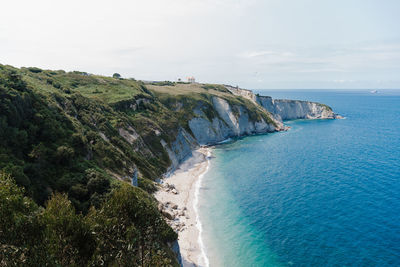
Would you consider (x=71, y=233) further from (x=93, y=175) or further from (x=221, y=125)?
(x=221, y=125)

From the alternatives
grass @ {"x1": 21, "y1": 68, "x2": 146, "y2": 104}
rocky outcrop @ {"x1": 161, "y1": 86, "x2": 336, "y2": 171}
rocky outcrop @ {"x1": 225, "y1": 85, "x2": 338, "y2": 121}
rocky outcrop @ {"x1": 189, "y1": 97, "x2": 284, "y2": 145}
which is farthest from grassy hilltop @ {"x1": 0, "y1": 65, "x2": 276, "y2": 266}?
rocky outcrop @ {"x1": 225, "y1": 85, "x2": 338, "y2": 121}

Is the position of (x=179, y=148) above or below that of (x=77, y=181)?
below

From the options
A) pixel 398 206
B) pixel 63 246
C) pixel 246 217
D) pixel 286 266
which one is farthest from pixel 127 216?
pixel 398 206

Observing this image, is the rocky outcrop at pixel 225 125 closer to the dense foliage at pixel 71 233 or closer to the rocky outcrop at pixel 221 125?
the rocky outcrop at pixel 221 125

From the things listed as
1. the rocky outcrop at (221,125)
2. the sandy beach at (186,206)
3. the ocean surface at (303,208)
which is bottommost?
the sandy beach at (186,206)

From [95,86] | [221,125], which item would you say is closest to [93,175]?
[95,86]

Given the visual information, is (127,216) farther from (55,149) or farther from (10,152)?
(55,149)

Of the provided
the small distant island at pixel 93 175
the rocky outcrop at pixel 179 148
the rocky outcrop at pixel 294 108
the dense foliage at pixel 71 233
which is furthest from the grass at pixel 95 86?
the rocky outcrop at pixel 294 108
